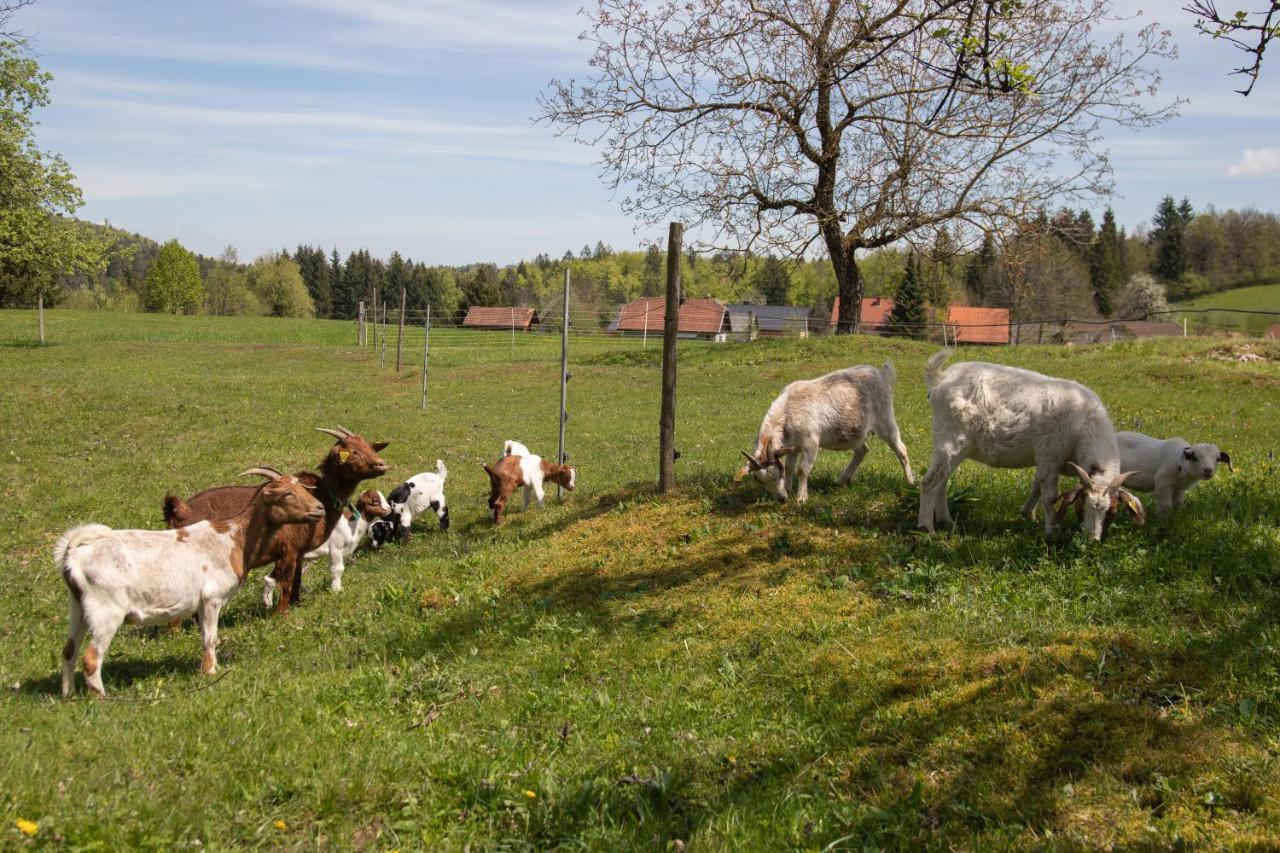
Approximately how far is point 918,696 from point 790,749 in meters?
0.98

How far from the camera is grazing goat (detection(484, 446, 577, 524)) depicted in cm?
1245

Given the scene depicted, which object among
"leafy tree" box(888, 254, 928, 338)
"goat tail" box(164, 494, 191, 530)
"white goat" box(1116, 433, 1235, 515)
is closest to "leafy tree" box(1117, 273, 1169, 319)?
"leafy tree" box(888, 254, 928, 338)

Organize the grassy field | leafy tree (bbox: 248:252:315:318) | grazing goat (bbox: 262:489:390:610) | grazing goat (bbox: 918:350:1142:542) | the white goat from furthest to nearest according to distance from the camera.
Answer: leafy tree (bbox: 248:252:315:318)
grazing goat (bbox: 262:489:390:610)
the white goat
grazing goat (bbox: 918:350:1142:542)
the grassy field

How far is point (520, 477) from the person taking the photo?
12.8 metres

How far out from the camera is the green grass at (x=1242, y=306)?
209ft

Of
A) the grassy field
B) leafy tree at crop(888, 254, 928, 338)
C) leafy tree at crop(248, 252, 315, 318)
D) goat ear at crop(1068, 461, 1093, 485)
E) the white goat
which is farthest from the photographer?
leafy tree at crop(248, 252, 315, 318)

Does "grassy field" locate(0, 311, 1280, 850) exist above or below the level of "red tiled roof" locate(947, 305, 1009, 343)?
below

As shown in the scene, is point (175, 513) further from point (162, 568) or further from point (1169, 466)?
point (1169, 466)

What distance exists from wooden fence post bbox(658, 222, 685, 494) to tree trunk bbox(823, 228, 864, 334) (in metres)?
20.4

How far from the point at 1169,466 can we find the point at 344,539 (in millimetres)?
8986

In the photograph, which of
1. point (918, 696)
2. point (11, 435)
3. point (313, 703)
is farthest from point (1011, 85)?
point (11, 435)

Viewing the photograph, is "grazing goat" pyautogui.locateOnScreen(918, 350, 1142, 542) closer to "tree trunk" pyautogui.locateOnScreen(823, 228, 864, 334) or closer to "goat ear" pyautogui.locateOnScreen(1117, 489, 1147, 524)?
"goat ear" pyautogui.locateOnScreen(1117, 489, 1147, 524)

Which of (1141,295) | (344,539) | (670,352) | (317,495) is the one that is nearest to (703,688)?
(317,495)

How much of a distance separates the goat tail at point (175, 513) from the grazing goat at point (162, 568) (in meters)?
1.07
